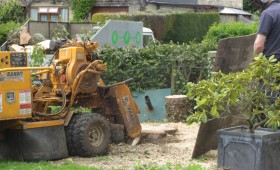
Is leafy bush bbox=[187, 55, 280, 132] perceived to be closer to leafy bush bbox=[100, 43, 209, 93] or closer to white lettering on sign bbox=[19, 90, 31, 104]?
white lettering on sign bbox=[19, 90, 31, 104]

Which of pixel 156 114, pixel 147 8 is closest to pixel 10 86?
pixel 156 114

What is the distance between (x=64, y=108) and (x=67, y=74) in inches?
20.5

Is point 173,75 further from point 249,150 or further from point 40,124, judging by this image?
point 249,150

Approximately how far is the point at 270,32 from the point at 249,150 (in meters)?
1.60

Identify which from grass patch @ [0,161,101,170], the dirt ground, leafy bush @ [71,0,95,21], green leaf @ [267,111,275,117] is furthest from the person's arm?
leafy bush @ [71,0,95,21]

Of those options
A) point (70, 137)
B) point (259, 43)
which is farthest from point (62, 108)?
point (259, 43)

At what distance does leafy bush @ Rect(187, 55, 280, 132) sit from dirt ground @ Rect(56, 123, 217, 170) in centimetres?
124

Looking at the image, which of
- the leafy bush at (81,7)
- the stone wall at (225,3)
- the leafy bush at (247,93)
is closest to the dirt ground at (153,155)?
the leafy bush at (247,93)

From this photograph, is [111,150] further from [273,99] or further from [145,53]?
[145,53]

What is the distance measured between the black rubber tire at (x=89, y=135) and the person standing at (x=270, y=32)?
2.94 m

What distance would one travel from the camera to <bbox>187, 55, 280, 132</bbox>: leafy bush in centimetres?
632

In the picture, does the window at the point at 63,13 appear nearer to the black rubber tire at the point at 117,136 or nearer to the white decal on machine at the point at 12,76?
the black rubber tire at the point at 117,136

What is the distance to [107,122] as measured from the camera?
969cm

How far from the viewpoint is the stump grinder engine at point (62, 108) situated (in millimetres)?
8586
